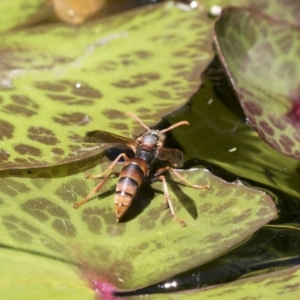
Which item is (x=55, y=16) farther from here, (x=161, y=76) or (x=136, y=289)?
(x=136, y=289)

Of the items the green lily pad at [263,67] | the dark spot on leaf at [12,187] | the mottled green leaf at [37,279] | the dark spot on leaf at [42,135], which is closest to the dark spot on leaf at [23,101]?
the dark spot on leaf at [42,135]

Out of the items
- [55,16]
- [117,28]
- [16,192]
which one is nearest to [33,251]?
[16,192]

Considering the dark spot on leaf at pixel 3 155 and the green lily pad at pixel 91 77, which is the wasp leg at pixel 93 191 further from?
the dark spot on leaf at pixel 3 155

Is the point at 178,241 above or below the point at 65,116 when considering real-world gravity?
below

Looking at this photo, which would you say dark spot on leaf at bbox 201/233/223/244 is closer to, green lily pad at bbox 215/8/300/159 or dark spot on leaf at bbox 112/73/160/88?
green lily pad at bbox 215/8/300/159

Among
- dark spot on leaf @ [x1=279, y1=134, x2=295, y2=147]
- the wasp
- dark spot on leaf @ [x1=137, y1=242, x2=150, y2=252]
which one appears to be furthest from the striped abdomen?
dark spot on leaf @ [x1=279, y1=134, x2=295, y2=147]

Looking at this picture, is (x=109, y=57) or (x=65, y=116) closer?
(x=65, y=116)
